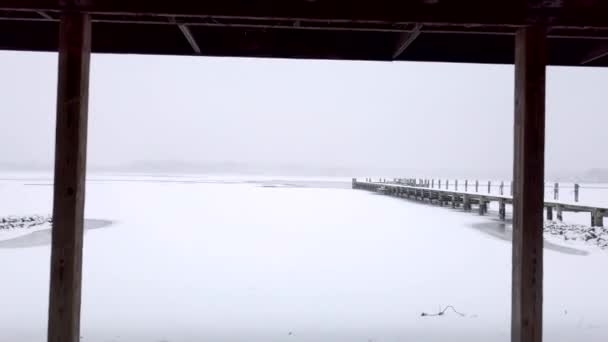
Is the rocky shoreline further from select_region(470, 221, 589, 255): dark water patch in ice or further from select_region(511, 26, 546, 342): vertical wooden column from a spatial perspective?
select_region(511, 26, 546, 342): vertical wooden column

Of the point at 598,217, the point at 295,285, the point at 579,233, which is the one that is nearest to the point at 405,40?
the point at 295,285

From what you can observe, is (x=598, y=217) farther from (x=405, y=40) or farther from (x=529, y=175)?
(x=529, y=175)

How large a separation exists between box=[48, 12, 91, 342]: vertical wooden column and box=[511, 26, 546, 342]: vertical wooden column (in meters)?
3.28

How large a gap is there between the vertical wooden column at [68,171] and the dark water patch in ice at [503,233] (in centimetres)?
1141

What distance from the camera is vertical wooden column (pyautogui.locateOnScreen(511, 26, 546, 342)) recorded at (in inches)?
135

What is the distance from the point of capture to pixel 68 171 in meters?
3.28

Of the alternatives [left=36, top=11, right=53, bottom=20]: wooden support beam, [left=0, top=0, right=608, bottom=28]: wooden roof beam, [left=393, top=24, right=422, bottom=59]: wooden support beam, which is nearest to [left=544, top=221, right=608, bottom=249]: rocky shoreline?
[left=393, top=24, right=422, bottom=59]: wooden support beam

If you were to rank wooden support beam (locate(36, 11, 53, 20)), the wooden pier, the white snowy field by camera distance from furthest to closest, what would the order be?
the wooden pier, the white snowy field, wooden support beam (locate(36, 11, 53, 20))

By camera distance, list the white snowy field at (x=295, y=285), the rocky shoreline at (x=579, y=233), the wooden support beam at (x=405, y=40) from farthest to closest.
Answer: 1. the rocky shoreline at (x=579, y=233)
2. the white snowy field at (x=295, y=285)
3. the wooden support beam at (x=405, y=40)

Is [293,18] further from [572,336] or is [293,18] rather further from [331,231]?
[331,231]

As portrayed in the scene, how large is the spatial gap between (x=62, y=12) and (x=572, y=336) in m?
6.06

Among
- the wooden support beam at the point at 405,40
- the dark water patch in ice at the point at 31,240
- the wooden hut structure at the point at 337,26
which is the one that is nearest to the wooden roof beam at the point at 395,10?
the wooden hut structure at the point at 337,26

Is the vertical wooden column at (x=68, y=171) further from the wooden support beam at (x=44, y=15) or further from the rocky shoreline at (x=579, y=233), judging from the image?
the rocky shoreline at (x=579, y=233)

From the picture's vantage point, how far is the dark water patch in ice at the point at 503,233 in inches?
454
